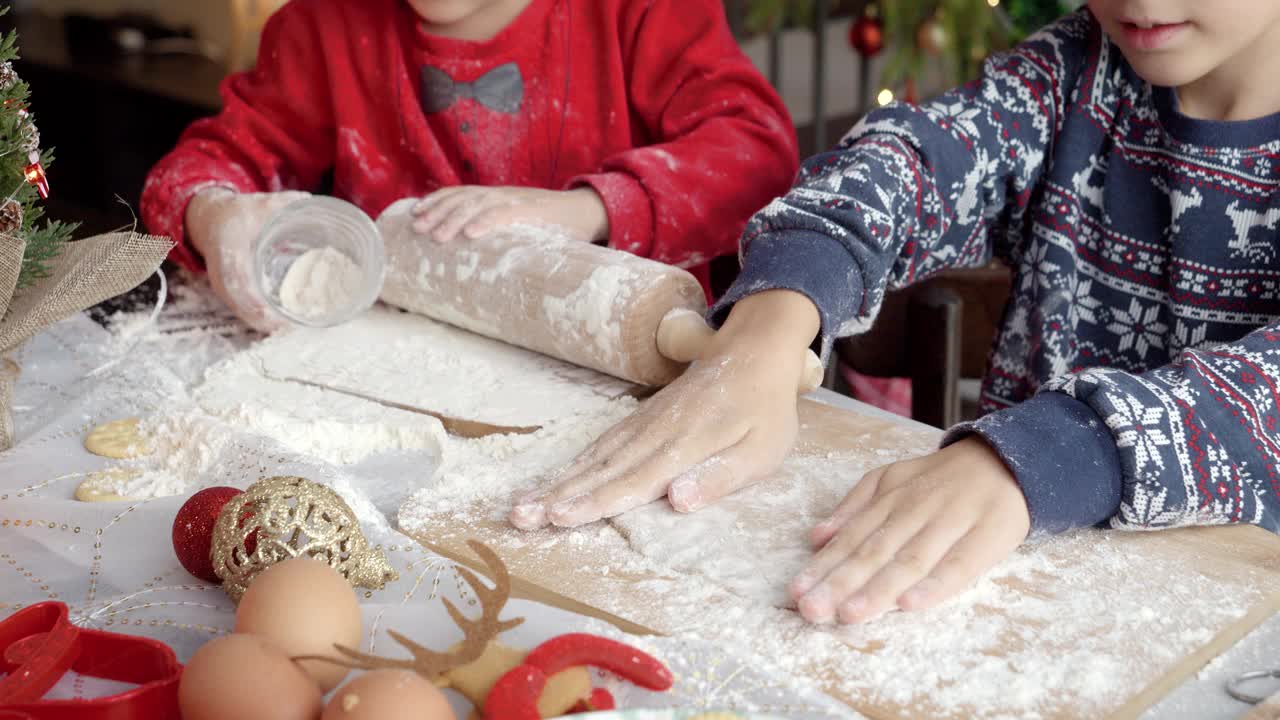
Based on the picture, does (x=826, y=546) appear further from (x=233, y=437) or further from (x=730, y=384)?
(x=233, y=437)

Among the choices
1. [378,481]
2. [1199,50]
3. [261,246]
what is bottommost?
[378,481]

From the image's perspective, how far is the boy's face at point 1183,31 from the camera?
3.16ft

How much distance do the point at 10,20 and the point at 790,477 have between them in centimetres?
414

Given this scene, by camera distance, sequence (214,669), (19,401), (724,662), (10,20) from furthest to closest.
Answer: (10,20) → (19,401) → (724,662) → (214,669)

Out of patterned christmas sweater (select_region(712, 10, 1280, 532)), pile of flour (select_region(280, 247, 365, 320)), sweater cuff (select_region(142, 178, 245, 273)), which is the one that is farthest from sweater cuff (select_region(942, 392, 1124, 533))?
sweater cuff (select_region(142, 178, 245, 273))

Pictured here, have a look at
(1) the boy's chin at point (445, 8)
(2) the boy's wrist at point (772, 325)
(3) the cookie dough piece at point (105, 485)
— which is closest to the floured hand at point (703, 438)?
(2) the boy's wrist at point (772, 325)

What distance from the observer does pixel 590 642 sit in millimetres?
613

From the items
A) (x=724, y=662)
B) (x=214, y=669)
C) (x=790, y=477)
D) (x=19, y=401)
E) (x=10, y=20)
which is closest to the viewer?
(x=214, y=669)

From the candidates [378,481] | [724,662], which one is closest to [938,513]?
[724,662]

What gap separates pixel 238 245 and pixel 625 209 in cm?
44

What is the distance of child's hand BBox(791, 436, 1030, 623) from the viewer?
0.71 meters

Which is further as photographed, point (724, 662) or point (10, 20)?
point (10, 20)

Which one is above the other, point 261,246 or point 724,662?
point 261,246

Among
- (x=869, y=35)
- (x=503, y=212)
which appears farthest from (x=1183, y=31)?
(x=869, y=35)
